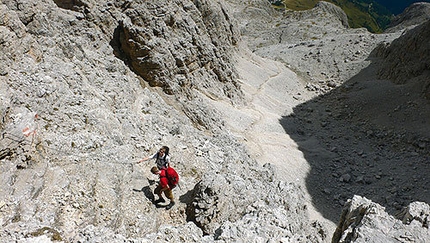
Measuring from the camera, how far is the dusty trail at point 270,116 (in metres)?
30.0

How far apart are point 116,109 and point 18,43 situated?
639 centimetres

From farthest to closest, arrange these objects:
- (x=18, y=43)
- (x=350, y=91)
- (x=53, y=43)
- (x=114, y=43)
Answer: (x=350, y=91) → (x=114, y=43) → (x=53, y=43) → (x=18, y=43)

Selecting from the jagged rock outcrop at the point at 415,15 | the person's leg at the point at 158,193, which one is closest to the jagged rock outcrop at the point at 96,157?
the person's leg at the point at 158,193

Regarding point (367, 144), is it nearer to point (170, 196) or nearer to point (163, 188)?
point (170, 196)

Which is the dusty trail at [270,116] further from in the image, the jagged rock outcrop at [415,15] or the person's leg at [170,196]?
the jagged rock outcrop at [415,15]

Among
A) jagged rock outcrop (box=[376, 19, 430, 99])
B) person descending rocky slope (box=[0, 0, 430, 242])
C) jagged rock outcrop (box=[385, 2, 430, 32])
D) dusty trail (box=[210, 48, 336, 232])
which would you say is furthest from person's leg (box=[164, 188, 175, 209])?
jagged rock outcrop (box=[385, 2, 430, 32])

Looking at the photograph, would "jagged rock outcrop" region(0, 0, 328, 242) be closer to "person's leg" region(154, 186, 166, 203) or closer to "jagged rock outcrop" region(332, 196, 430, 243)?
"person's leg" region(154, 186, 166, 203)

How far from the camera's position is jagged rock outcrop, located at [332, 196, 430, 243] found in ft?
29.2

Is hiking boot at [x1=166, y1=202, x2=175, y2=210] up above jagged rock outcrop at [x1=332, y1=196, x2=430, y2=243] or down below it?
below

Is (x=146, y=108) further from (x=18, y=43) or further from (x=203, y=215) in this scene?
(x=203, y=215)

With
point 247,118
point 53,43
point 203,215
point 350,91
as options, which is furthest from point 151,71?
point 350,91

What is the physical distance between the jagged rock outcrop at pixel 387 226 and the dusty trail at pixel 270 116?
1469cm

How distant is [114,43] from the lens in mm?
30891

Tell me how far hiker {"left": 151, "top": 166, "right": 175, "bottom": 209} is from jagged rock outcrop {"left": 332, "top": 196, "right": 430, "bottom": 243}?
23.2 ft
